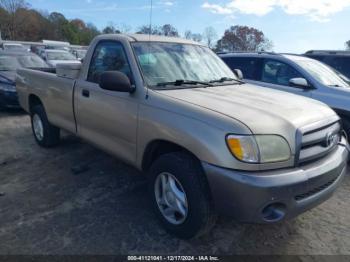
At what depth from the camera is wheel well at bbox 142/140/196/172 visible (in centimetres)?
300

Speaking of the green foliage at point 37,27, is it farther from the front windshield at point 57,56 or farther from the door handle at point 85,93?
the door handle at point 85,93

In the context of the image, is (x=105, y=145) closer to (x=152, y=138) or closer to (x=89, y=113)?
(x=89, y=113)

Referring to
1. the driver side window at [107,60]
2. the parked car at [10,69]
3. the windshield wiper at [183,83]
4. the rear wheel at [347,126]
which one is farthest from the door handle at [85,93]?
the parked car at [10,69]

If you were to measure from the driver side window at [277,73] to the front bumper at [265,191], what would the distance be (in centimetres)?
359

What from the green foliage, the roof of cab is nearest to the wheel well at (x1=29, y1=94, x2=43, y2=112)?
the roof of cab

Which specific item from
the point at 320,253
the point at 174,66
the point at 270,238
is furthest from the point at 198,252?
the point at 174,66

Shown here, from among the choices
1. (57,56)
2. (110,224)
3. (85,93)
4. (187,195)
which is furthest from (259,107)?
(57,56)

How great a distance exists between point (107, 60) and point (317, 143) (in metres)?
2.56

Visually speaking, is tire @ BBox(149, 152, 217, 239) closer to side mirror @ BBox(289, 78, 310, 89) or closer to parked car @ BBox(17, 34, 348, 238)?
parked car @ BBox(17, 34, 348, 238)

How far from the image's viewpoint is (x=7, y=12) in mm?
67188

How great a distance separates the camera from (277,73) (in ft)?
20.1

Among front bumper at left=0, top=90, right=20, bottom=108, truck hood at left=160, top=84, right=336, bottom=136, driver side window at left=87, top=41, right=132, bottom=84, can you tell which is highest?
driver side window at left=87, top=41, right=132, bottom=84

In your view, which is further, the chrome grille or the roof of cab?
the roof of cab

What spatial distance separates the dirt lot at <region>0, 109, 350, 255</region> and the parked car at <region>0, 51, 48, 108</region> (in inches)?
164
